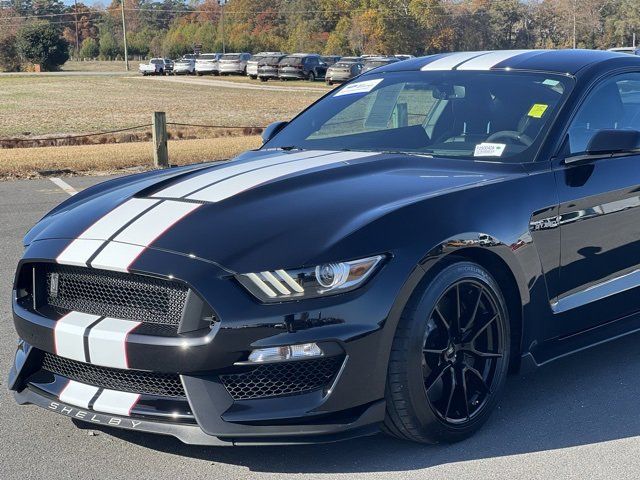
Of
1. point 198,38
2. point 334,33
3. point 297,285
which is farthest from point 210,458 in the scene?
point 198,38

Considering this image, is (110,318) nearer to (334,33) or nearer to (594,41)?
(334,33)

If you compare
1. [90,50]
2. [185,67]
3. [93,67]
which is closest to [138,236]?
[185,67]

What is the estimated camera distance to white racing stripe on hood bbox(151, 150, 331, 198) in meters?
3.96

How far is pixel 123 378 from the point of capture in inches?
133

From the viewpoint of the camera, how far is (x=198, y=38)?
113188 mm

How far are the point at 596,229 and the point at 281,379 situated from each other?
1.82 metres

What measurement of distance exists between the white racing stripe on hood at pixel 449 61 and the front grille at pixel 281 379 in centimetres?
232

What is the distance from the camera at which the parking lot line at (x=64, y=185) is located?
36.4 feet

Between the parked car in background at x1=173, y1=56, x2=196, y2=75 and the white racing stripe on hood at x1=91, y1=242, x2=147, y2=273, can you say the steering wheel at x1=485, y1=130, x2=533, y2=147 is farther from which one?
the parked car in background at x1=173, y1=56, x2=196, y2=75

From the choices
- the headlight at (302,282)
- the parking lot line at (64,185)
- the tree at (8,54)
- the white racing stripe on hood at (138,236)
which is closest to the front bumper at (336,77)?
the parking lot line at (64,185)

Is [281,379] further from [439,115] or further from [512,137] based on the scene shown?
[439,115]

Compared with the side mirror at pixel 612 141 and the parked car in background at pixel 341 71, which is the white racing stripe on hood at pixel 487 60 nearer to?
the side mirror at pixel 612 141

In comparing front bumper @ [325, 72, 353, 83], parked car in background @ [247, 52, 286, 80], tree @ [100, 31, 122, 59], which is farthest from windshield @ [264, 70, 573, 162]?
tree @ [100, 31, 122, 59]

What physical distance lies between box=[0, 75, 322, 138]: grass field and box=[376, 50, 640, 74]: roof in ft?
60.1
